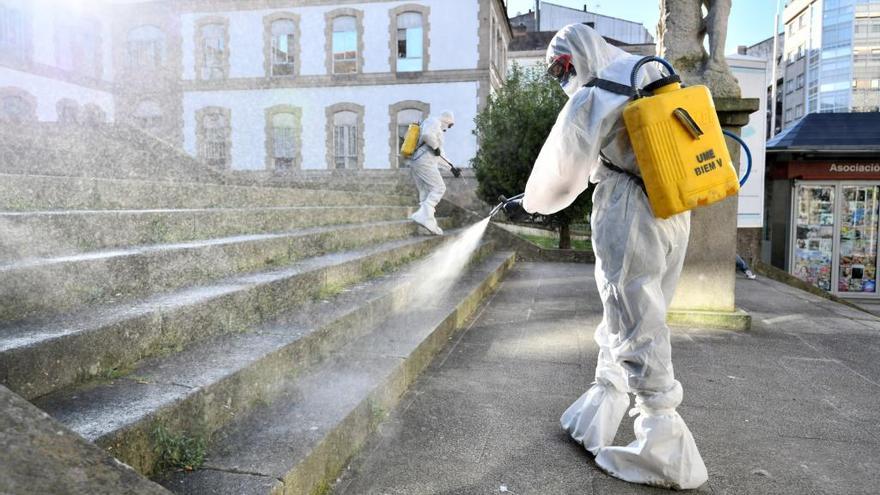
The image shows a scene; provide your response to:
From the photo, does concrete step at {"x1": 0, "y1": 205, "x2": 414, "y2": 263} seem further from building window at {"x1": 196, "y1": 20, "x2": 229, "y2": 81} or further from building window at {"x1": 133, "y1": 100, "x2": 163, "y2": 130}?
building window at {"x1": 133, "y1": 100, "x2": 163, "y2": 130}

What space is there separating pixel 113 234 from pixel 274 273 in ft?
3.47

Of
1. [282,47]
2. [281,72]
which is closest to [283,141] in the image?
[281,72]

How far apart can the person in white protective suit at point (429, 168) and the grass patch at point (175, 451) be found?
270 inches

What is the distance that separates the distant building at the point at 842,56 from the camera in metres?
52.2

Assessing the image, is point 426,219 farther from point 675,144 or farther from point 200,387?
point 200,387

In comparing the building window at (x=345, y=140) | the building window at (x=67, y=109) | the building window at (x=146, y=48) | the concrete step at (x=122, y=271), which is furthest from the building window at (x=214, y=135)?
the concrete step at (x=122, y=271)

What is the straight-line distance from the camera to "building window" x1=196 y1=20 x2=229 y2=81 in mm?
23953

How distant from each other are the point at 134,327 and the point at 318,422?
0.94 metres

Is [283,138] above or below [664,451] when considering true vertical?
above

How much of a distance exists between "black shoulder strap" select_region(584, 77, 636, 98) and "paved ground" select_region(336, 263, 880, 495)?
1.76m

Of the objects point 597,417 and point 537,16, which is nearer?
point 597,417

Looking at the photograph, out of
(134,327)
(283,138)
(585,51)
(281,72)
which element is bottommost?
(134,327)

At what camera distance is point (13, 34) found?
1900cm

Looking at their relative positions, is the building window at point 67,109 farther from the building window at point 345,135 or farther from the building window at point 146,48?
the building window at point 345,135
